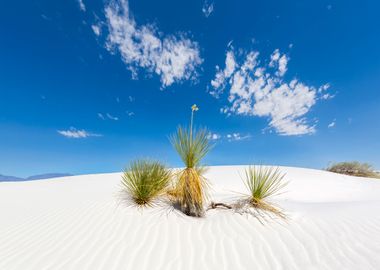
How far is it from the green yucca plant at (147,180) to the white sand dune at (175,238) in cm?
43

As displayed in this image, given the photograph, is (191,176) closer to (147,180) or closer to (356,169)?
(147,180)

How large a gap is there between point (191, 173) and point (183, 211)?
2.92ft

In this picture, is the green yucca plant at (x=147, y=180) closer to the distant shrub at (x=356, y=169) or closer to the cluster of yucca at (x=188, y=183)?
the cluster of yucca at (x=188, y=183)

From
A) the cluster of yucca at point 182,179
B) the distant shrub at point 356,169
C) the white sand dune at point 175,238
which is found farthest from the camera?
the distant shrub at point 356,169

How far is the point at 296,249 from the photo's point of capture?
3234 millimetres

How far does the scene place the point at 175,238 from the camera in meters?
3.50

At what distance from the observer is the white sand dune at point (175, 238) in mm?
2822

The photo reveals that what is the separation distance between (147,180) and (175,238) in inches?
74.3

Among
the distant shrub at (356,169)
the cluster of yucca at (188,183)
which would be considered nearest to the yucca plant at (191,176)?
the cluster of yucca at (188,183)

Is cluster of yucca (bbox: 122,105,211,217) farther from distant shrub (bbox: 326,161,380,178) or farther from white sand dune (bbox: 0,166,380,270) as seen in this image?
distant shrub (bbox: 326,161,380,178)

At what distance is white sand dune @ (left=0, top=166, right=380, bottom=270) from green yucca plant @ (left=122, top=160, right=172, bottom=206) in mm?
429

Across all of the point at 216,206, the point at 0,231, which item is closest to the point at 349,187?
the point at 216,206

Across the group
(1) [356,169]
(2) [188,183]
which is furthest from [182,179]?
(1) [356,169]

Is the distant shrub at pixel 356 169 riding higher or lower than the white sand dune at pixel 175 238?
higher
